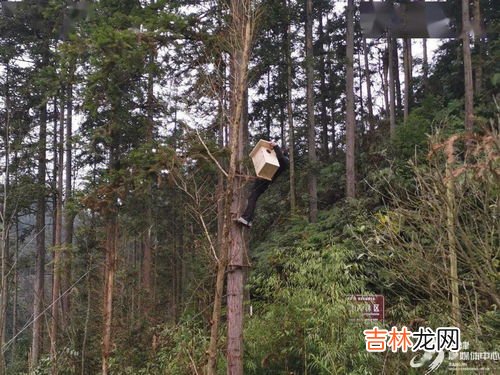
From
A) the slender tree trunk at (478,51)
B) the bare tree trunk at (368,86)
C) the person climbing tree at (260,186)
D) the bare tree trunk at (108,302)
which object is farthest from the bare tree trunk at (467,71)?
the bare tree trunk at (108,302)

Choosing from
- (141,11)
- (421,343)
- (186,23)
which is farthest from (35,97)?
(421,343)

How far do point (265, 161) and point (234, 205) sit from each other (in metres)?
0.76

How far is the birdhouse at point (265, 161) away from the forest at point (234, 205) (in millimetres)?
154

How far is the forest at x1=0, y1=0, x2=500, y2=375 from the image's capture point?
3799 mm

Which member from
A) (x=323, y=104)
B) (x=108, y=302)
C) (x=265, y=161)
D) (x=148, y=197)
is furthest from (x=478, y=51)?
(x=108, y=302)

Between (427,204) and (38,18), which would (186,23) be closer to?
(427,204)

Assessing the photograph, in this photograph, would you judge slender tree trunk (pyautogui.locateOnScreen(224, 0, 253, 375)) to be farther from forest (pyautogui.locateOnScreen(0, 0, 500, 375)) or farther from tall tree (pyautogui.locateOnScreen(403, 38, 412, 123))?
tall tree (pyautogui.locateOnScreen(403, 38, 412, 123))

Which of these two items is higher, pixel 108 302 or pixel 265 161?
pixel 265 161

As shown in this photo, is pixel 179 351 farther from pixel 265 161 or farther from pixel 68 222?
pixel 68 222

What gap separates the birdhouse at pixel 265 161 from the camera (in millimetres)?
5090

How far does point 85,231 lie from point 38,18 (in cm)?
853

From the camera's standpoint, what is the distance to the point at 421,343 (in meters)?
4.98

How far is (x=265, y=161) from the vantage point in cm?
507

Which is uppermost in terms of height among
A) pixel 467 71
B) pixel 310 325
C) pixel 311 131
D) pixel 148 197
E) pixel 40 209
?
pixel 467 71
